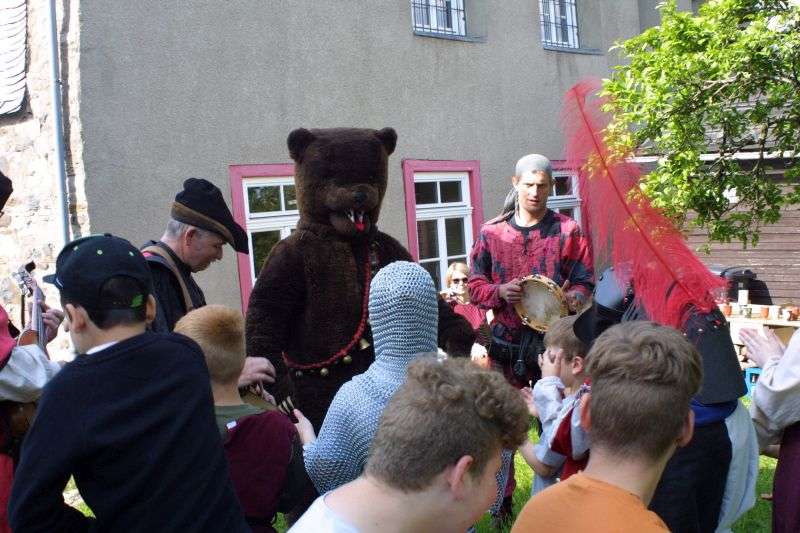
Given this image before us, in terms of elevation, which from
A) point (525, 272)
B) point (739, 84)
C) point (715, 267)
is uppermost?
point (739, 84)

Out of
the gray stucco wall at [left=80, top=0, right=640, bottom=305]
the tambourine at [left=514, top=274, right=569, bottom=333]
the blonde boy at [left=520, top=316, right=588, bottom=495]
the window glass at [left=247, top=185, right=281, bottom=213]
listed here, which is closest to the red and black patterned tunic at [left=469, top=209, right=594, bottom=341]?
the tambourine at [left=514, top=274, right=569, bottom=333]

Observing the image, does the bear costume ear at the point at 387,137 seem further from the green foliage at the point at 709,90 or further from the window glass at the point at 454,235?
the window glass at the point at 454,235

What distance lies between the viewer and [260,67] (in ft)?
28.4

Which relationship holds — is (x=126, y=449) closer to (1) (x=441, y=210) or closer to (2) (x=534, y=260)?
(2) (x=534, y=260)

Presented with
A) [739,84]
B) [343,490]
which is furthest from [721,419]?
A: [739,84]

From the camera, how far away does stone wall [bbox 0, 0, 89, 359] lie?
293 inches

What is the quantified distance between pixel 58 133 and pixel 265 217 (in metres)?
2.09

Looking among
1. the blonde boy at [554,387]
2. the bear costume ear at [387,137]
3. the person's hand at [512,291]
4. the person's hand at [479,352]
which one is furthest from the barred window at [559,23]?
the blonde boy at [554,387]

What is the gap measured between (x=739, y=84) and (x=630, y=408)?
4799 mm

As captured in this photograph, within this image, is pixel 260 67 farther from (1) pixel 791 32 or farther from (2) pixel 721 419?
(2) pixel 721 419

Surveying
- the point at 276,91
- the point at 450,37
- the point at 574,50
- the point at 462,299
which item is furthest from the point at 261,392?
the point at 574,50

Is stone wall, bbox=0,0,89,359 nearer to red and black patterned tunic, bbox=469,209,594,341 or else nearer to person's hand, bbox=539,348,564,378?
red and black patterned tunic, bbox=469,209,594,341

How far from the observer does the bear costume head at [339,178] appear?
4188 mm

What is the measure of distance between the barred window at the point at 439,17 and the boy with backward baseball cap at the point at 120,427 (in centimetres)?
847
